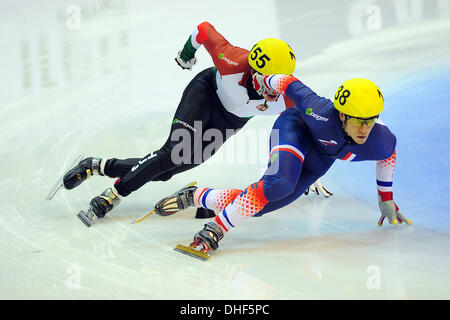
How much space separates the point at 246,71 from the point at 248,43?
3603 millimetres

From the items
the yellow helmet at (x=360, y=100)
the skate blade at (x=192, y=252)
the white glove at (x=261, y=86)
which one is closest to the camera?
the yellow helmet at (x=360, y=100)

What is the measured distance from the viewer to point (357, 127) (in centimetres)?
378

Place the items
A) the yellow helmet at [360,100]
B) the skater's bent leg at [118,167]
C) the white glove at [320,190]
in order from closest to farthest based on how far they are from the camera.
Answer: the yellow helmet at [360,100]
the skater's bent leg at [118,167]
the white glove at [320,190]

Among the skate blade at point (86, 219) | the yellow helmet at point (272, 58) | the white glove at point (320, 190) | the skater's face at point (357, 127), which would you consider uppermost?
the yellow helmet at point (272, 58)

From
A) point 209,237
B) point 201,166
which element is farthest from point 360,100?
point 201,166

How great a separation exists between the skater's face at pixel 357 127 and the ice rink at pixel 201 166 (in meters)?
0.73

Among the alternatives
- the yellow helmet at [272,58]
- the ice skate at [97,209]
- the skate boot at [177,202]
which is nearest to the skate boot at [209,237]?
the skate boot at [177,202]

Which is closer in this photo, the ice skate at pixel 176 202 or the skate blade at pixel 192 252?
the skate blade at pixel 192 252

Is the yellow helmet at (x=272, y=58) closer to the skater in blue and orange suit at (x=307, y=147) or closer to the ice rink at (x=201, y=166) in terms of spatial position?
the skater in blue and orange suit at (x=307, y=147)

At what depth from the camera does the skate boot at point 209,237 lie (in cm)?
390

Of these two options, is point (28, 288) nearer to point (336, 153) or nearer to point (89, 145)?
point (336, 153)

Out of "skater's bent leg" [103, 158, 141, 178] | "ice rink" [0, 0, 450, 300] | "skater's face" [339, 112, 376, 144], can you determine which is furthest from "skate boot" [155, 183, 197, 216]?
"skater's face" [339, 112, 376, 144]

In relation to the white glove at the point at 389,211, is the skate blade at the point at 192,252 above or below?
above

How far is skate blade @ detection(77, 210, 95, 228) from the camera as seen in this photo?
4602mm
